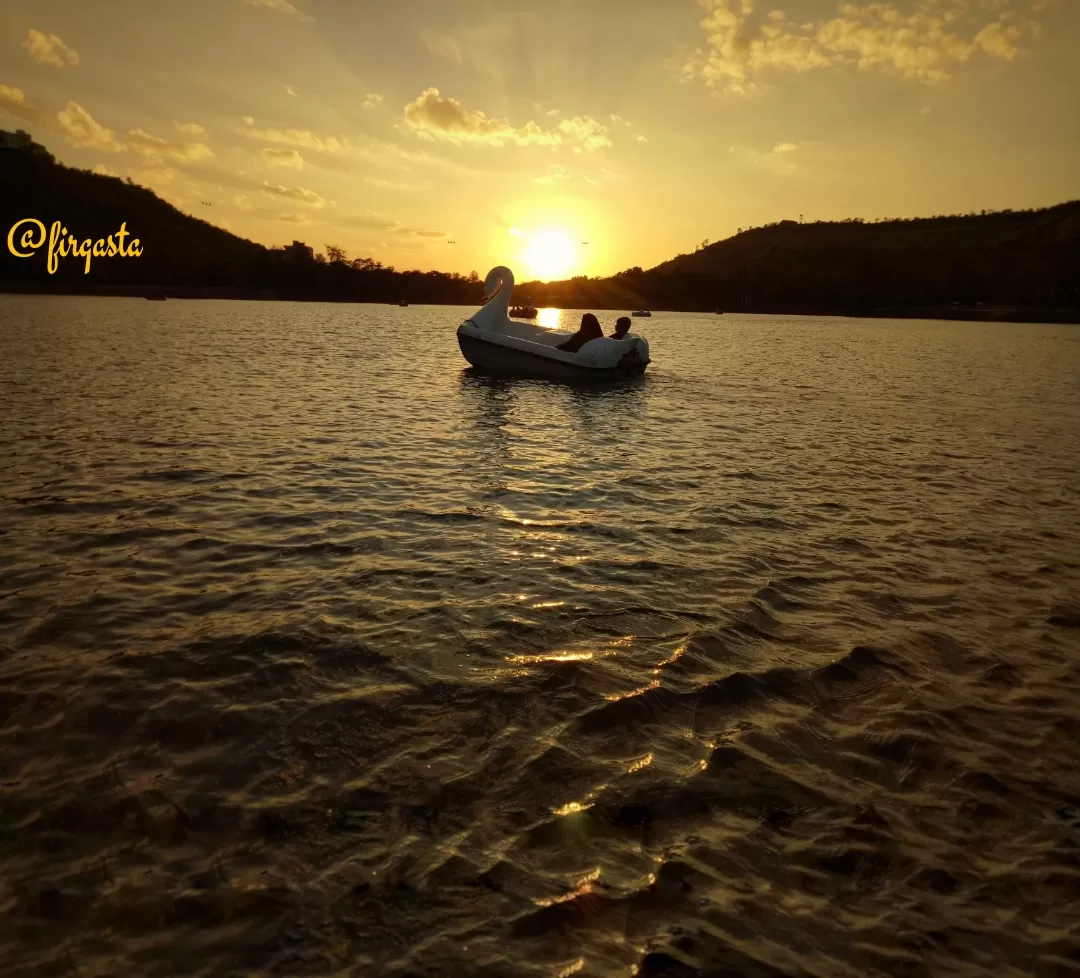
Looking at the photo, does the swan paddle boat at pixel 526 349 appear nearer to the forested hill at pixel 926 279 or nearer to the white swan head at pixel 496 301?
the white swan head at pixel 496 301

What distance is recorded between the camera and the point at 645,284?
19988 centimetres

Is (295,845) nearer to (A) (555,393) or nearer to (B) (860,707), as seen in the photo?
(B) (860,707)

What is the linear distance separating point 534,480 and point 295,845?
835cm

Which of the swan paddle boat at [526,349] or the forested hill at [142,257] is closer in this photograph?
the swan paddle boat at [526,349]

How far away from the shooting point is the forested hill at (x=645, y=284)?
405 ft

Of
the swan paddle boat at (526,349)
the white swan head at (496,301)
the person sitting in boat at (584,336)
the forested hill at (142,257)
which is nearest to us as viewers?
the swan paddle boat at (526,349)

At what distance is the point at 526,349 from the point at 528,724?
2021 cm

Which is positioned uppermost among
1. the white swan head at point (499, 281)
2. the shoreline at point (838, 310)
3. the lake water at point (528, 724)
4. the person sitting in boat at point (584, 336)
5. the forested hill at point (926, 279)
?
the forested hill at point (926, 279)

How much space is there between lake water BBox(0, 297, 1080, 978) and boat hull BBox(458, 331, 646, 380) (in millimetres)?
13490

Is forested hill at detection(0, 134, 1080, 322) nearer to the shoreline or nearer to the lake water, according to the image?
the shoreline

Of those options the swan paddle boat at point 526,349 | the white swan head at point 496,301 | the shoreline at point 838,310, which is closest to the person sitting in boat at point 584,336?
the swan paddle boat at point 526,349

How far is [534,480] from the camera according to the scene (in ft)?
37.1

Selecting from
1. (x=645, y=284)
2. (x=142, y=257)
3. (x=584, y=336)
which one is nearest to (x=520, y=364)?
(x=584, y=336)

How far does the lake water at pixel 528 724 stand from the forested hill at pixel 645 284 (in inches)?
5229
